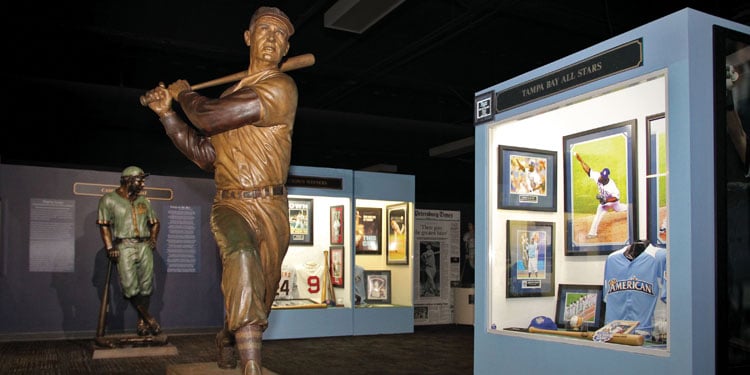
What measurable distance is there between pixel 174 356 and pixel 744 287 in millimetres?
5232


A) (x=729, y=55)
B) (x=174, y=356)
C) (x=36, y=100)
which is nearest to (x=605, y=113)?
(x=729, y=55)

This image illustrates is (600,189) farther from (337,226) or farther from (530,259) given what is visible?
(337,226)

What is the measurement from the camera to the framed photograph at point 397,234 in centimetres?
916

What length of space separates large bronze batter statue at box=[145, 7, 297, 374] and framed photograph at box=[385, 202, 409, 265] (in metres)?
5.98

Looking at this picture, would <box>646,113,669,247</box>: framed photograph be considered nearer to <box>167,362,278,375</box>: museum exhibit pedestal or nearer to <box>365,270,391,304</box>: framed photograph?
<box>167,362,278,375</box>: museum exhibit pedestal

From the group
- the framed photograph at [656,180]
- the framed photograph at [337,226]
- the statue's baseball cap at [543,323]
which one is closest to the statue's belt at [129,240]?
the framed photograph at [337,226]

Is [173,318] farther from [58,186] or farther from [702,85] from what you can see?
[702,85]

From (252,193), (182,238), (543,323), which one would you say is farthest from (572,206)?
(182,238)

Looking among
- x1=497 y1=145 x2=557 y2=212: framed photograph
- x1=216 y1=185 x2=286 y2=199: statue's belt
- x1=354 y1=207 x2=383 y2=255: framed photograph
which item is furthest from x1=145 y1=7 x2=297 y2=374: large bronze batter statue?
x1=354 y1=207 x2=383 y2=255: framed photograph

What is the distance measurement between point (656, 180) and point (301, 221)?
5.51 m

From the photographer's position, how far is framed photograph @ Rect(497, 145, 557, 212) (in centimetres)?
421

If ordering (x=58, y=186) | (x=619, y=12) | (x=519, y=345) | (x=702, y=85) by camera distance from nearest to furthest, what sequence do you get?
(x=702, y=85) < (x=519, y=345) < (x=619, y=12) < (x=58, y=186)

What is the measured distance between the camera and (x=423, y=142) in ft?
37.7

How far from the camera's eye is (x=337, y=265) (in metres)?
8.71
